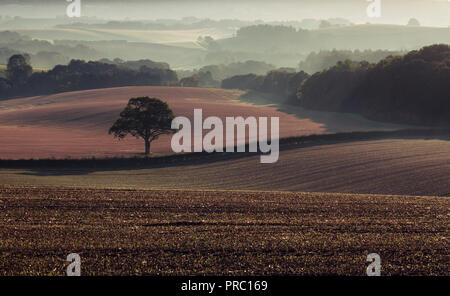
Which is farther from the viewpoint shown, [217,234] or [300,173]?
[300,173]

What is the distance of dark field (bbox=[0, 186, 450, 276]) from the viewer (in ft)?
40.9

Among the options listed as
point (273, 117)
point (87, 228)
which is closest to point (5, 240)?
point (87, 228)

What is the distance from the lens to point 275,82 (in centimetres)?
14175

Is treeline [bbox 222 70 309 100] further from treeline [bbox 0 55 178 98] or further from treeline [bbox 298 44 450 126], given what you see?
treeline [bbox 298 44 450 126]

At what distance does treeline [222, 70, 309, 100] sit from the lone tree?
73.6 m

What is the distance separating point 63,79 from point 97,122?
72844 millimetres

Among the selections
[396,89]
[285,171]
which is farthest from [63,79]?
[285,171]

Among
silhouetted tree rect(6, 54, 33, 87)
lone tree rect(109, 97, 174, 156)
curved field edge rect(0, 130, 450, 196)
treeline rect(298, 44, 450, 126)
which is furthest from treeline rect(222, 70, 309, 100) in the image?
curved field edge rect(0, 130, 450, 196)

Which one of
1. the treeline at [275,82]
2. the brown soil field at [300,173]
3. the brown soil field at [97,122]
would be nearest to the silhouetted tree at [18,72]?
the brown soil field at [97,122]

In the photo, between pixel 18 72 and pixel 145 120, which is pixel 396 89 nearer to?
pixel 145 120

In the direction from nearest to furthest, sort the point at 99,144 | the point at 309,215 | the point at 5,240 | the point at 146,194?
1. the point at 5,240
2. the point at 309,215
3. the point at 146,194
4. the point at 99,144
